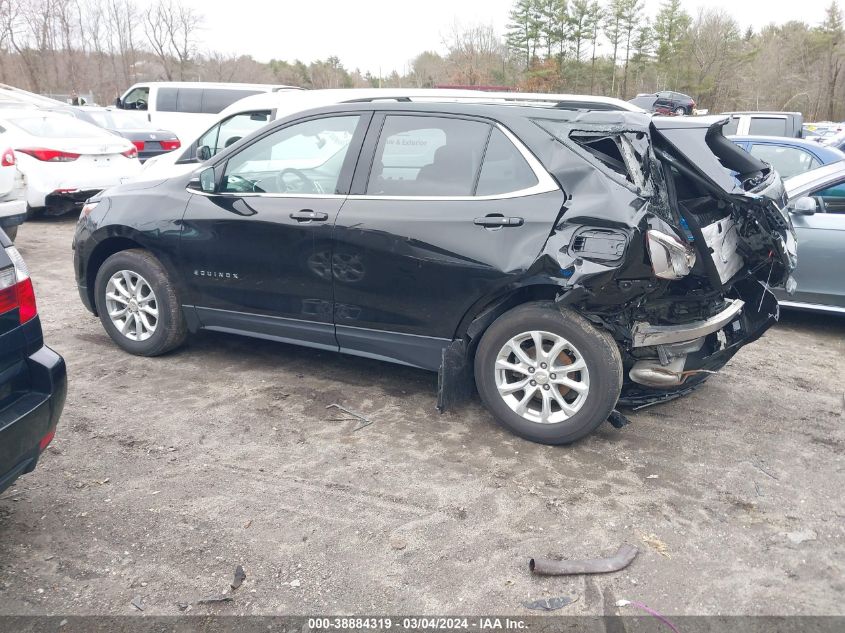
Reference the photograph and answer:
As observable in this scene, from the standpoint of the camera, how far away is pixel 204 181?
4891mm

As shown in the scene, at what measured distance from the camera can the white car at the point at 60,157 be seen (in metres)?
9.90

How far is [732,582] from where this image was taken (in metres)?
2.89

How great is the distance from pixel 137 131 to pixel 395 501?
41.9ft

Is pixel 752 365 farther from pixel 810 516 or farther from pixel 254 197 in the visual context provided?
pixel 254 197

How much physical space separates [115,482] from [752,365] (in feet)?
15.2

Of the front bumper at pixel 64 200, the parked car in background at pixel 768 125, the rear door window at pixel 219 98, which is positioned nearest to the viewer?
the front bumper at pixel 64 200

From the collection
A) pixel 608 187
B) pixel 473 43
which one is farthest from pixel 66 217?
pixel 473 43

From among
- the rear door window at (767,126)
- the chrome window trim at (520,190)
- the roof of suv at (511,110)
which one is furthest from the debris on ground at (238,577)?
the rear door window at (767,126)

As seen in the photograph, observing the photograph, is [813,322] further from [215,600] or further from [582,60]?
[582,60]

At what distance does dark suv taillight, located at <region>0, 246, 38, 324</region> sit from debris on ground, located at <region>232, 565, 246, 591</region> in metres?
1.39

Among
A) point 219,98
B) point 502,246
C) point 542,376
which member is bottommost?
point 542,376

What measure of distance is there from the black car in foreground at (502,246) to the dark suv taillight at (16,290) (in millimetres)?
1793

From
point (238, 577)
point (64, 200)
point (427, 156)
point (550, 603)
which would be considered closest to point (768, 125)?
point (427, 156)

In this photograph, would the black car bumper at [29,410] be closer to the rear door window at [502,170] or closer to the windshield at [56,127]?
the rear door window at [502,170]
